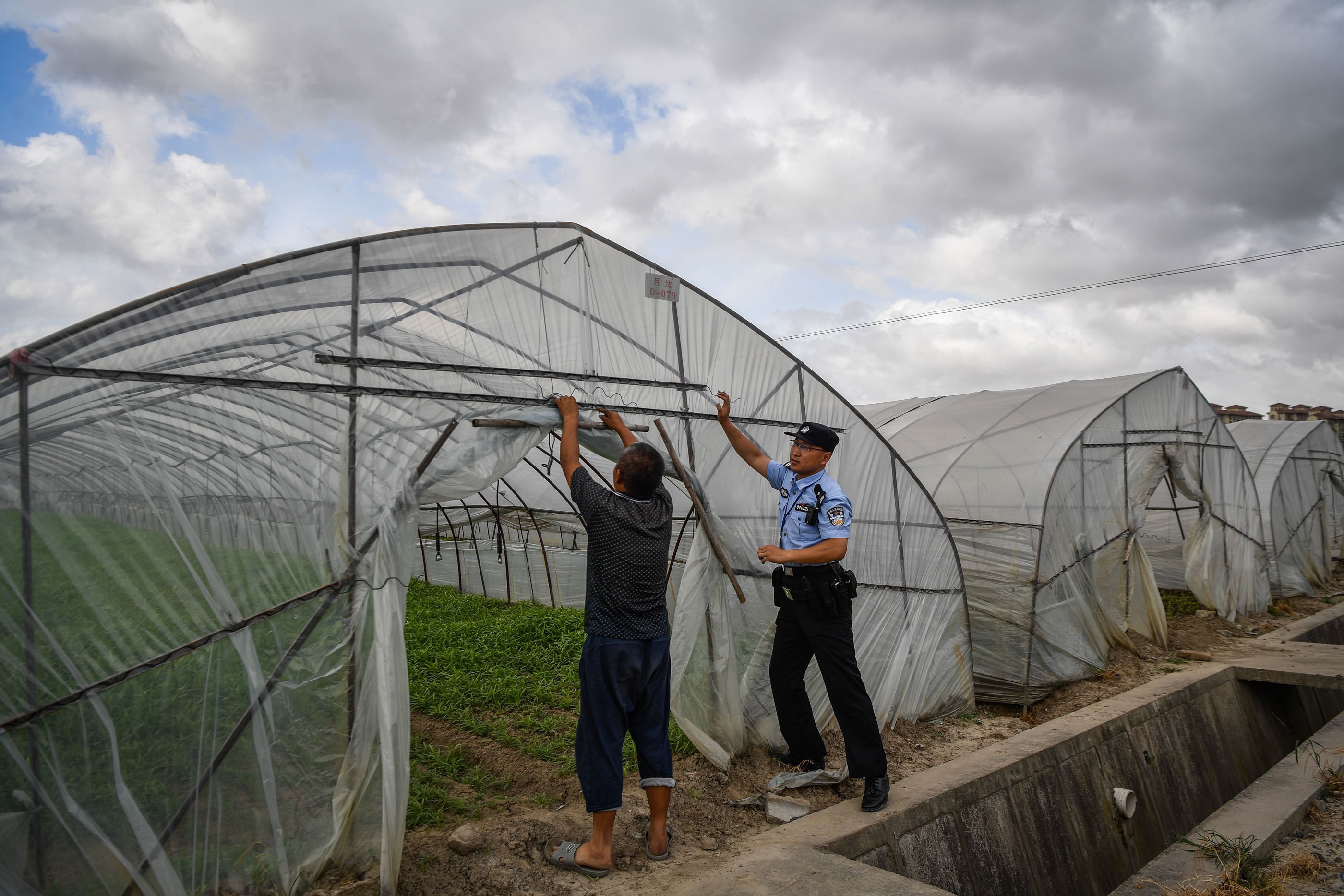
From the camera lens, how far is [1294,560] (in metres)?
13.5

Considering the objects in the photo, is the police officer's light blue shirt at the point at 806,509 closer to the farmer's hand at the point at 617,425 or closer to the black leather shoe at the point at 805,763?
the farmer's hand at the point at 617,425

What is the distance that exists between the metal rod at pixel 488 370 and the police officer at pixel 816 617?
38.8 inches

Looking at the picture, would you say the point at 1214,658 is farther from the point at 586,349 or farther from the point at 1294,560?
the point at 586,349

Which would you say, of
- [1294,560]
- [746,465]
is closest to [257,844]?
[746,465]

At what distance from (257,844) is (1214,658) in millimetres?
9491

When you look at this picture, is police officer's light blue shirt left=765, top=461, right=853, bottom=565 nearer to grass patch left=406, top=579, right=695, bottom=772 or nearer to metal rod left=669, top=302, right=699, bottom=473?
metal rod left=669, top=302, right=699, bottom=473

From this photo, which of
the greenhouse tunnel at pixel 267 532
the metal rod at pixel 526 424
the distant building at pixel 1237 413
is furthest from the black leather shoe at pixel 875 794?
the distant building at pixel 1237 413

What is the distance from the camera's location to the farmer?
3416 mm

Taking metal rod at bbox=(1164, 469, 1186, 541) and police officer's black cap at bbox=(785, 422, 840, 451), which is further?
metal rod at bbox=(1164, 469, 1186, 541)

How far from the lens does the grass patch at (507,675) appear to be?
5555mm

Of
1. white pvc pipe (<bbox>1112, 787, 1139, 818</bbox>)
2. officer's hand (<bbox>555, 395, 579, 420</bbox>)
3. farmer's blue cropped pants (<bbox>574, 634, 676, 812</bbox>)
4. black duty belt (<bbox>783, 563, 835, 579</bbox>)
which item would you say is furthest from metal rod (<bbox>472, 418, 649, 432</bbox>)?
white pvc pipe (<bbox>1112, 787, 1139, 818</bbox>)

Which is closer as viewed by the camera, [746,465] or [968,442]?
[746,465]

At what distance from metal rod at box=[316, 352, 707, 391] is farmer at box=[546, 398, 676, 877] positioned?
36.0 inches

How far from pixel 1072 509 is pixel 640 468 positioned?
6381mm
